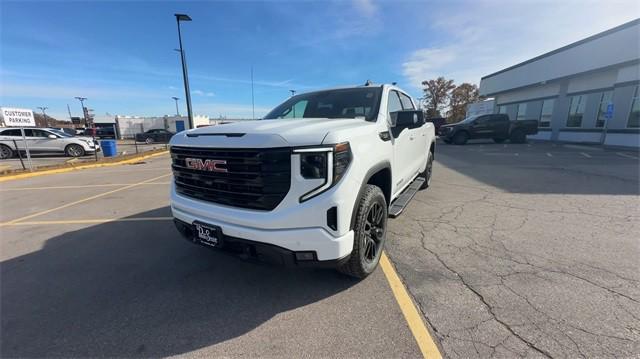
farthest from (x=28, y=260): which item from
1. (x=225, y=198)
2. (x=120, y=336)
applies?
(x=225, y=198)

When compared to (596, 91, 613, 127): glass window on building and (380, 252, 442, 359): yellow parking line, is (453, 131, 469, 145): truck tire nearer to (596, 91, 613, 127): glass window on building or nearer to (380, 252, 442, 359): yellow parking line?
(596, 91, 613, 127): glass window on building

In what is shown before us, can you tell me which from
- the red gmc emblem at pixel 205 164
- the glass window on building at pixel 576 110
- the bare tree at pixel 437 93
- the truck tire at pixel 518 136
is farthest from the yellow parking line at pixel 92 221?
the bare tree at pixel 437 93

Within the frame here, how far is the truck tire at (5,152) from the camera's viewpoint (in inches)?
593

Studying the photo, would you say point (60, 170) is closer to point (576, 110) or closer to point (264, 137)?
point (264, 137)

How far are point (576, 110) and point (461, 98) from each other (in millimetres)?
29820

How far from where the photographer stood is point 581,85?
59.0 feet

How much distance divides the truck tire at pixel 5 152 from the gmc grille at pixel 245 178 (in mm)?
20430

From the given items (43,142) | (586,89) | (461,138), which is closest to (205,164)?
(43,142)

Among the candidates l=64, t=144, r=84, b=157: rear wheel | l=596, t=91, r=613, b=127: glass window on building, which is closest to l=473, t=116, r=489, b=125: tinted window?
l=596, t=91, r=613, b=127: glass window on building

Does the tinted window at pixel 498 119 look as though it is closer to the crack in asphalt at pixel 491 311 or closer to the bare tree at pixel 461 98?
the crack in asphalt at pixel 491 311

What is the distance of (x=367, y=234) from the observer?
2662 millimetres

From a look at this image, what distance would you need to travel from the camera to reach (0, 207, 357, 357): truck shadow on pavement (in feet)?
6.68

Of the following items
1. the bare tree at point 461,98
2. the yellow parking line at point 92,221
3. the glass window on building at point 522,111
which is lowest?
the yellow parking line at point 92,221

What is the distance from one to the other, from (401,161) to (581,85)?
22428 millimetres
